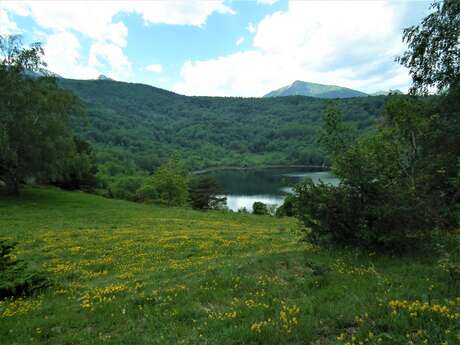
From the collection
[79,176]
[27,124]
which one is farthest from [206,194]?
[27,124]

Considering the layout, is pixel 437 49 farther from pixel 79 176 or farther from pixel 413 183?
pixel 79 176

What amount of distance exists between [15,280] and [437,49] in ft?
53.3

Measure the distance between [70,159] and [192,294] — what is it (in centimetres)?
3878

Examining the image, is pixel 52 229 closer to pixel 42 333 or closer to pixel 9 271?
pixel 9 271

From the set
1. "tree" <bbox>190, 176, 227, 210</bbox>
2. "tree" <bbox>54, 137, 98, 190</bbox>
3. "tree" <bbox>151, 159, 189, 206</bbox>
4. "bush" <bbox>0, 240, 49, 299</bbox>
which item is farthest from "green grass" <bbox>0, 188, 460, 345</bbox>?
"tree" <bbox>190, 176, 227, 210</bbox>

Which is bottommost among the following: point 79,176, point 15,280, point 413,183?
point 15,280

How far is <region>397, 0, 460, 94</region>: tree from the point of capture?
1231cm

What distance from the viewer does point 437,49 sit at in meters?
13.0

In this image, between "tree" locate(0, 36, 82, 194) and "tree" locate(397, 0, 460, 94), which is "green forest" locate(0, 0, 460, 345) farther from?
"tree" locate(0, 36, 82, 194)

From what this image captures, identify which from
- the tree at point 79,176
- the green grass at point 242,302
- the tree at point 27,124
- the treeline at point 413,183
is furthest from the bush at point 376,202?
the tree at point 79,176

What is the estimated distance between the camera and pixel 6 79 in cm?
3572

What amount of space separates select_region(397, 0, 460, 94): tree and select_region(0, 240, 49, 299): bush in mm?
15533

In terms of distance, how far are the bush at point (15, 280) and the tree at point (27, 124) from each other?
27152 millimetres

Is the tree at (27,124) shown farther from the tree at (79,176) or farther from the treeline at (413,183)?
the treeline at (413,183)
